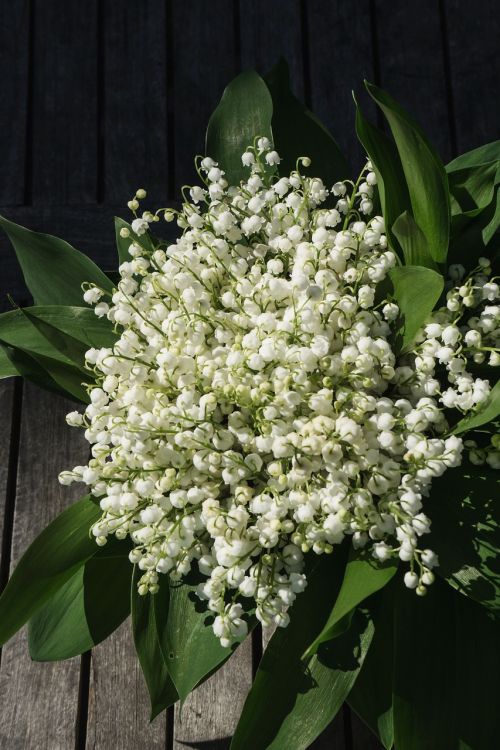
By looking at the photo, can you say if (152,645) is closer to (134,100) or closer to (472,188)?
(472,188)

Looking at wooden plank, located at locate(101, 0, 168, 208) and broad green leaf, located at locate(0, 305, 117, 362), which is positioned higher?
wooden plank, located at locate(101, 0, 168, 208)

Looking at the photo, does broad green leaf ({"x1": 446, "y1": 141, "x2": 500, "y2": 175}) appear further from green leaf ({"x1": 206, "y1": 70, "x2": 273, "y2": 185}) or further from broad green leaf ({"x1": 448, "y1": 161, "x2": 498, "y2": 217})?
green leaf ({"x1": 206, "y1": 70, "x2": 273, "y2": 185})

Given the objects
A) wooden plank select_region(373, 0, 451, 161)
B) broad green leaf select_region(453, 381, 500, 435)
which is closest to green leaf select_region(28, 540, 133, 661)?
broad green leaf select_region(453, 381, 500, 435)

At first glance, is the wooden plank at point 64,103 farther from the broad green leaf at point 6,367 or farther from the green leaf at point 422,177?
the green leaf at point 422,177

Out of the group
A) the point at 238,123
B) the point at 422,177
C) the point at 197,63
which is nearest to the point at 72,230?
the point at 197,63

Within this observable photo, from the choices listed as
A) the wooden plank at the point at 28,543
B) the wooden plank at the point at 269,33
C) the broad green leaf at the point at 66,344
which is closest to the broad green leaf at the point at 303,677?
the broad green leaf at the point at 66,344

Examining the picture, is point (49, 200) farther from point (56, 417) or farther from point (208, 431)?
point (208, 431)

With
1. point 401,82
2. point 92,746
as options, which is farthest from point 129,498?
point 401,82
